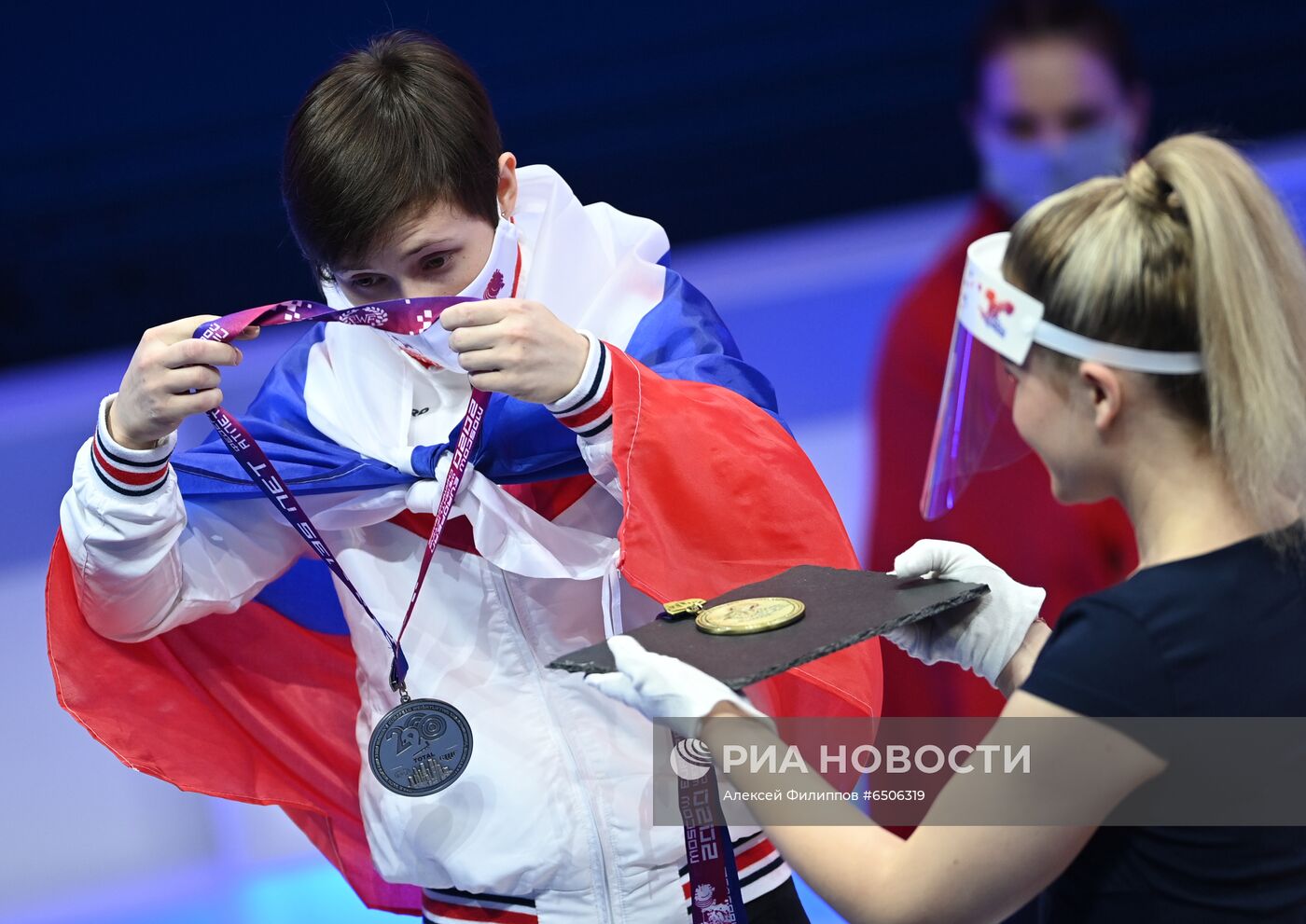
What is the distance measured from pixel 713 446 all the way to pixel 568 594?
0.87ft

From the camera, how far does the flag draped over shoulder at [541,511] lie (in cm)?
164

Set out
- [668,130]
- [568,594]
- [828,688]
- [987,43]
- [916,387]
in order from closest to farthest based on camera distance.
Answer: [828,688], [568,594], [916,387], [987,43], [668,130]

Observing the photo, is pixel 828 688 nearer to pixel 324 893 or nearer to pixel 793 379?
pixel 793 379

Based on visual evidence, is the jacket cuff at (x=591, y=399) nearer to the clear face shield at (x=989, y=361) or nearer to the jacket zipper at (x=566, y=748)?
the jacket zipper at (x=566, y=748)

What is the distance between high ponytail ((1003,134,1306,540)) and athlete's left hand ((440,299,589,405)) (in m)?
0.53

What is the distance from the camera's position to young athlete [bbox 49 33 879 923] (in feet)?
5.38

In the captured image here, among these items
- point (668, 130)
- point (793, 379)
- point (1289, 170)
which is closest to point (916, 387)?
point (793, 379)

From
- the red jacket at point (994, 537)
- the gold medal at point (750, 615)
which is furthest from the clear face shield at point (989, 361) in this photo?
the red jacket at point (994, 537)

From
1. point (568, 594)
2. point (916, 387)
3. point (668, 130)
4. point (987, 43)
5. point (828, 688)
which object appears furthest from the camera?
point (668, 130)

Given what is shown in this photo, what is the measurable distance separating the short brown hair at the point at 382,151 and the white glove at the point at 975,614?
2.16 ft

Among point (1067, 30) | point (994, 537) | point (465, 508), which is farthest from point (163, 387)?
point (1067, 30)

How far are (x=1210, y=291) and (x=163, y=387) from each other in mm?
1075

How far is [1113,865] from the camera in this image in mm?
1278

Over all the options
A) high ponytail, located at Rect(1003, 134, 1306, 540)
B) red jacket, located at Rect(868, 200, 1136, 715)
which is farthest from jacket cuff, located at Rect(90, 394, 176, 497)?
red jacket, located at Rect(868, 200, 1136, 715)
